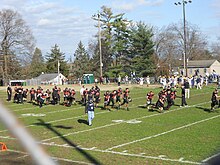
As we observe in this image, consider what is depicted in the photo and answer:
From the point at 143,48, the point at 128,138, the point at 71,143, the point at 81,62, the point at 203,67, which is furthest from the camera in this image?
the point at 81,62

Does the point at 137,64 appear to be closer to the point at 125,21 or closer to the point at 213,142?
the point at 125,21

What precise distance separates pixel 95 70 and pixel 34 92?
5241 centimetres

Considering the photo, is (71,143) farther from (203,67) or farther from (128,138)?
(203,67)

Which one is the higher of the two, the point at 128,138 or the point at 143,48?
the point at 143,48

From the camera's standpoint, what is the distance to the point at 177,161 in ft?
31.1

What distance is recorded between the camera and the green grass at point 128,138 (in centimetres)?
1015

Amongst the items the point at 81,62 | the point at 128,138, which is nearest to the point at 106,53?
the point at 81,62

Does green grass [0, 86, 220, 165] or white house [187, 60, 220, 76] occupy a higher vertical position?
white house [187, 60, 220, 76]

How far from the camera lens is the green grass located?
33.3 feet

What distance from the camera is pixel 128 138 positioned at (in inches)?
516

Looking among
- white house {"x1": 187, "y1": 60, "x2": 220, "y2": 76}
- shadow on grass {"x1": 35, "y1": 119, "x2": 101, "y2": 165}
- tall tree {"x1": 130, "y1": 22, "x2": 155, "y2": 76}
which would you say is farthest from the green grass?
white house {"x1": 187, "y1": 60, "x2": 220, "y2": 76}

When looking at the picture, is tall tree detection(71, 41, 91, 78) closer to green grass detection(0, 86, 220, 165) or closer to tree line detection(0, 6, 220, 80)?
tree line detection(0, 6, 220, 80)

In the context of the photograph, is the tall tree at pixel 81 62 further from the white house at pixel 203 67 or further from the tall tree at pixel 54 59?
the white house at pixel 203 67

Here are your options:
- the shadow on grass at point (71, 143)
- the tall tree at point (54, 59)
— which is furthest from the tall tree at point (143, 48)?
the shadow on grass at point (71, 143)
